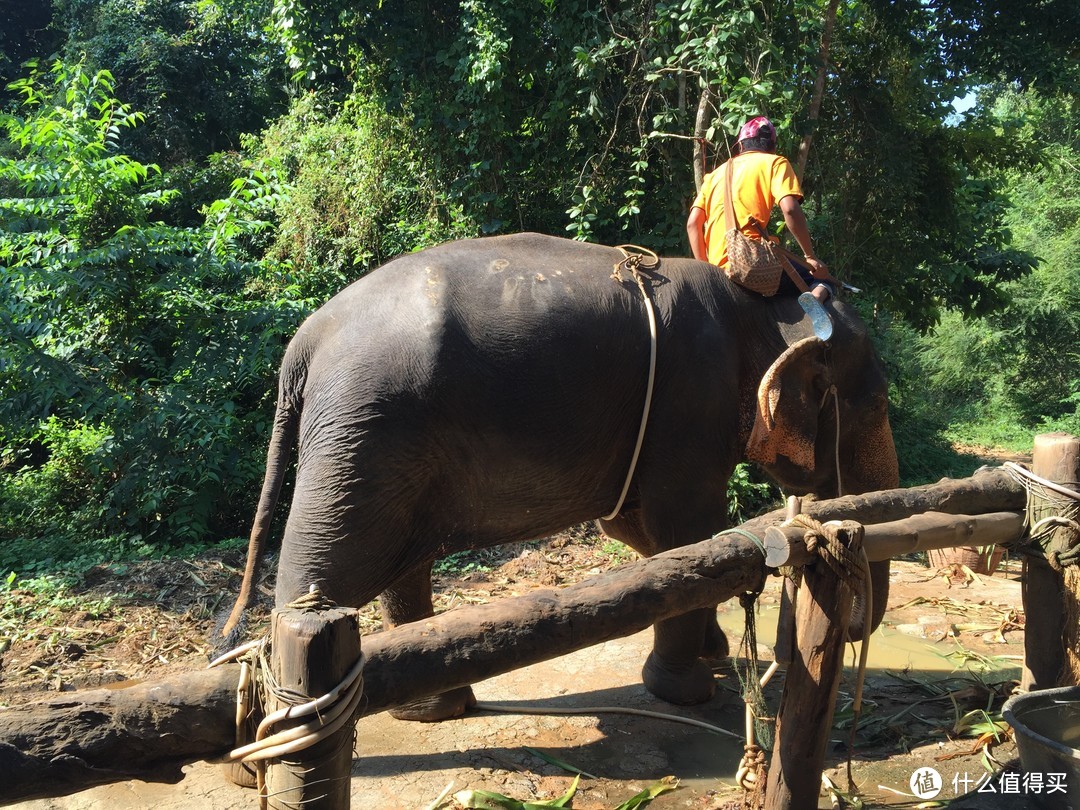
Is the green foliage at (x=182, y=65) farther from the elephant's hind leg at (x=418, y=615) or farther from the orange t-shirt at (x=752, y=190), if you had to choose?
the elephant's hind leg at (x=418, y=615)

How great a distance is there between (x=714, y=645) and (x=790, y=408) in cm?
143

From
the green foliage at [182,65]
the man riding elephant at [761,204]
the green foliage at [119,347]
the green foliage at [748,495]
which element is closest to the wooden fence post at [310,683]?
the man riding elephant at [761,204]

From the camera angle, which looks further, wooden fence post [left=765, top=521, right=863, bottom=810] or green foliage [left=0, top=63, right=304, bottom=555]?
green foliage [left=0, top=63, right=304, bottom=555]

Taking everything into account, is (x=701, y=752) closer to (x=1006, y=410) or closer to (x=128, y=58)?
(x=128, y=58)

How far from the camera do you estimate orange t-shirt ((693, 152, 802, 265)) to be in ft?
15.6

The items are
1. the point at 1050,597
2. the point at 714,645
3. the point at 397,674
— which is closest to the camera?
the point at 397,674

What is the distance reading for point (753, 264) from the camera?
445cm

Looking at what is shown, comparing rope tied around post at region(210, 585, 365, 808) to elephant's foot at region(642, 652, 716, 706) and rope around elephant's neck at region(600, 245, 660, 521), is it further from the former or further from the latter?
elephant's foot at region(642, 652, 716, 706)

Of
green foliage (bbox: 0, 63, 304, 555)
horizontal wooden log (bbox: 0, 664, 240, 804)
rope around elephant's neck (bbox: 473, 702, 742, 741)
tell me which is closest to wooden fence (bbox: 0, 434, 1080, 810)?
horizontal wooden log (bbox: 0, 664, 240, 804)

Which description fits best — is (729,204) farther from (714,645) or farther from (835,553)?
(835,553)

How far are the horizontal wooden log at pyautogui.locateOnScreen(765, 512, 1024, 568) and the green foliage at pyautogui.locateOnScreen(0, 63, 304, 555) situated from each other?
5482mm

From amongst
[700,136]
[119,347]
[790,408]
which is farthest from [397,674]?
[119,347]

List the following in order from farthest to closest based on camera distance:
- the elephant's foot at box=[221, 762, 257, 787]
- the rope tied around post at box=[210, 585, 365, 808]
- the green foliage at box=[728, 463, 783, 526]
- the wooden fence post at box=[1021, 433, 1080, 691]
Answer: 1. the green foliage at box=[728, 463, 783, 526]
2. the wooden fence post at box=[1021, 433, 1080, 691]
3. the elephant's foot at box=[221, 762, 257, 787]
4. the rope tied around post at box=[210, 585, 365, 808]

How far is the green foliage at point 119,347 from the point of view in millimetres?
6941
